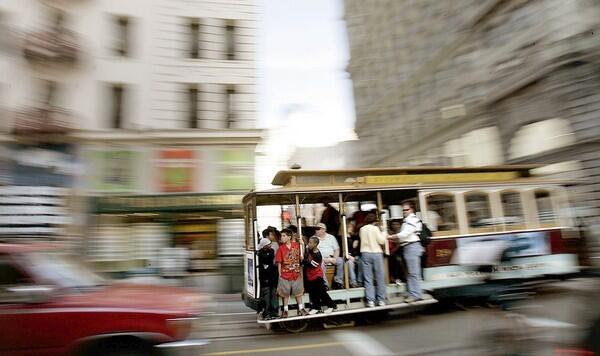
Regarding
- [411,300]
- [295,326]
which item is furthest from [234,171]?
[411,300]

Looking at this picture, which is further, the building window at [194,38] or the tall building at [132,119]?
the building window at [194,38]

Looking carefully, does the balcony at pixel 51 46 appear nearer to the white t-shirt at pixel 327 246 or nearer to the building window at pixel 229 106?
the building window at pixel 229 106

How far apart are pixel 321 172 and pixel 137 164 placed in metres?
9.91

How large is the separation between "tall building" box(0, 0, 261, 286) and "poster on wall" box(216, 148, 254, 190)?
0.13ft

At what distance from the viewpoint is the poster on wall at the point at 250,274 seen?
845 centimetres

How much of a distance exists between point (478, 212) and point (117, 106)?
46.4ft

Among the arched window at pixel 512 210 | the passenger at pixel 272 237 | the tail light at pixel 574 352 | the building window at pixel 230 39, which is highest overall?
the building window at pixel 230 39

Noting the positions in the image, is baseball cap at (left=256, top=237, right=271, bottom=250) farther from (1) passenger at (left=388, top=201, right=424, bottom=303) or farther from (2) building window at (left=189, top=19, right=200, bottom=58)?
(2) building window at (left=189, top=19, right=200, bottom=58)

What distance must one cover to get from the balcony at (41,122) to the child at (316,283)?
40.6ft

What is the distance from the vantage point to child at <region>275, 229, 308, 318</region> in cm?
805

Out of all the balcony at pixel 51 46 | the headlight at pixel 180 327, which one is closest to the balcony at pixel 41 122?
the balcony at pixel 51 46

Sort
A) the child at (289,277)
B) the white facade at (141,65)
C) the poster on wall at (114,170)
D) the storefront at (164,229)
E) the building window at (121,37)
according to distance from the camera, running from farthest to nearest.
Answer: the building window at (121,37) → the white facade at (141,65) → the poster on wall at (114,170) → the storefront at (164,229) → the child at (289,277)

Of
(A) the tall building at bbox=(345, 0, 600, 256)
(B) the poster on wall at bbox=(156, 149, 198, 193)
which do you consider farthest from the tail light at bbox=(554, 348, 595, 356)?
(B) the poster on wall at bbox=(156, 149, 198, 193)

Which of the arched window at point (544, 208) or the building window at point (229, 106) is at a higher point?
the building window at point (229, 106)
